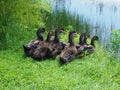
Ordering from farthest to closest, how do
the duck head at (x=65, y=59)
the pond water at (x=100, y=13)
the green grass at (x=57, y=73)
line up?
→ the pond water at (x=100, y=13), the duck head at (x=65, y=59), the green grass at (x=57, y=73)

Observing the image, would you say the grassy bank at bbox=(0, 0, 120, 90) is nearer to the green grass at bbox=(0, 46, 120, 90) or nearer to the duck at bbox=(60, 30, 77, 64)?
the green grass at bbox=(0, 46, 120, 90)

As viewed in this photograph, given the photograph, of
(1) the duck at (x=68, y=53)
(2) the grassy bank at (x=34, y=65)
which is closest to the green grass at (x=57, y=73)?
(2) the grassy bank at (x=34, y=65)

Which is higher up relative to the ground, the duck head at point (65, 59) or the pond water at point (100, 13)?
the pond water at point (100, 13)

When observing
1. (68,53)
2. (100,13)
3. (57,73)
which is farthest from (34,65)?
(100,13)

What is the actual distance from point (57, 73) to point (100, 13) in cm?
778

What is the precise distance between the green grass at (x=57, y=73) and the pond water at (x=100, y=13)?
3.13 metres

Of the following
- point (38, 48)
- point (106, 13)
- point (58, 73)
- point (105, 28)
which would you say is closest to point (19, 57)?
point (38, 48)

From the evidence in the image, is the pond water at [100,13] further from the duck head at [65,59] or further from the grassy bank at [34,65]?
the duck head at [65,59]

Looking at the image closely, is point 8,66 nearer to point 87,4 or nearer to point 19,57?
point 19,57

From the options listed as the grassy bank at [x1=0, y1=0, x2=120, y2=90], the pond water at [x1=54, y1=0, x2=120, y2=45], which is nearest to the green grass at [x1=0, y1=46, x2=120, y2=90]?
the grassy bank at [x1=0, y1=0, x2=120, y2=90]

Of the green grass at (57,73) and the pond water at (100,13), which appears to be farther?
the pond water at (100,13)

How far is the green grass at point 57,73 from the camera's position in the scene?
549cm

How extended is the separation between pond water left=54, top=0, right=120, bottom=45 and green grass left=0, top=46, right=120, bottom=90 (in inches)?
123

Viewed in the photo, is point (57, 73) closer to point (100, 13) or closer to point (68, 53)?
point (68, 53)
